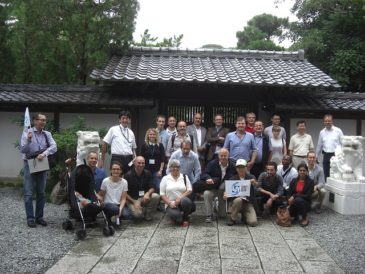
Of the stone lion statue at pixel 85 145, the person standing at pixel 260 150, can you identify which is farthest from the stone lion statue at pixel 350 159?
the stone lion statue at pixel 85 145

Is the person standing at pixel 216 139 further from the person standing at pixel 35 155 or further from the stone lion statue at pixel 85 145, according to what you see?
the person standing at pixel 35 155

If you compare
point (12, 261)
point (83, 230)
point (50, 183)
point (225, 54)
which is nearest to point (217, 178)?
point (83, 230)

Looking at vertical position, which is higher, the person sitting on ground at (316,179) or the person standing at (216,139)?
the person standing at (216,139)

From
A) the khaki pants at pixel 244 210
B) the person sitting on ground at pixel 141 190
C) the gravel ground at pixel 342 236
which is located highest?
the person sitting on ground at pixel 141 190

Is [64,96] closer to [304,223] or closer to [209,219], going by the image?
[209,219]

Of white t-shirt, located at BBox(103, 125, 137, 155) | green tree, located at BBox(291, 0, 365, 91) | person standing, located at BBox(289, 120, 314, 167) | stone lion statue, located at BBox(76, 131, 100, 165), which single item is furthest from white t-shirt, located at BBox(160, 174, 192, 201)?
green tree, located at BBox(291, 0, 365, 91)

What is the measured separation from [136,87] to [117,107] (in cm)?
75

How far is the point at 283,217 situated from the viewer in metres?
7.02

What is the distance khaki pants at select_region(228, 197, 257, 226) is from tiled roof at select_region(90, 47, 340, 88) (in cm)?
372

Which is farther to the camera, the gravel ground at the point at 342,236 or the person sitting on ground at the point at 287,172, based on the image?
the person sitting on ground at the point at 287,172

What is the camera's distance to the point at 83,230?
19.7 ft

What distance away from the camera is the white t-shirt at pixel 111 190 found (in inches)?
265

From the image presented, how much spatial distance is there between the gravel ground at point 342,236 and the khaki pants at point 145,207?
8.89ft

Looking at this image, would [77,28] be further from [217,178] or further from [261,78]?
[217,178]
